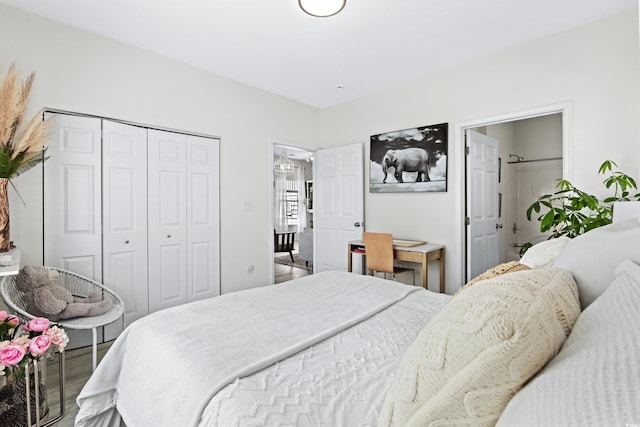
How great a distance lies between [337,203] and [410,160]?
1.21 meters

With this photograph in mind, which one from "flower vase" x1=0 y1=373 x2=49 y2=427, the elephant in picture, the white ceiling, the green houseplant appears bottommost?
"flower vase" x1=0 y1=373 x2=49 y2=427

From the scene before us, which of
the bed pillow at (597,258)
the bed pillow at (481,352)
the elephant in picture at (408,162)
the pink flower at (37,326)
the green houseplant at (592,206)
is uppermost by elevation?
the elephant in picture at (408,162)

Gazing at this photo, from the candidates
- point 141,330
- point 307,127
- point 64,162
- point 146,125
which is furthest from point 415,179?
point 64,162

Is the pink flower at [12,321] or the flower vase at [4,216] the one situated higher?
the flower vase at [4,216]

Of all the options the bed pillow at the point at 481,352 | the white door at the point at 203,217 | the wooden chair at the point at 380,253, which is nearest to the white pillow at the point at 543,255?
the bed pillow at the point at 481,352

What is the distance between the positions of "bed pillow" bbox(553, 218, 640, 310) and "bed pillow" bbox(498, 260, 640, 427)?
29 cm

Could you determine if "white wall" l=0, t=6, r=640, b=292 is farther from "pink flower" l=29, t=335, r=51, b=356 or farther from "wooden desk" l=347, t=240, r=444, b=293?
"pink flower" l=29, t=335, r=51, b=356

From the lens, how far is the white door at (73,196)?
2619 mm

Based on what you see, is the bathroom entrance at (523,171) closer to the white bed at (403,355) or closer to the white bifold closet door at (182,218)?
the white bed at (403,355)

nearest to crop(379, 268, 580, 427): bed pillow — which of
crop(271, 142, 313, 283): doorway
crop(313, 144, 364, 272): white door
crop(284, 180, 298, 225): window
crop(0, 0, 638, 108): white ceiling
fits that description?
crop(0, 0, 638, 108): white ceiling

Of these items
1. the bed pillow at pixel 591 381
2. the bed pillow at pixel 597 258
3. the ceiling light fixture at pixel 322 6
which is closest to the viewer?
the bed pillow at pixel 591 381

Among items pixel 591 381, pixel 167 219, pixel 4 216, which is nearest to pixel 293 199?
pixel 167 219

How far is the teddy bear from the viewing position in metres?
2.07

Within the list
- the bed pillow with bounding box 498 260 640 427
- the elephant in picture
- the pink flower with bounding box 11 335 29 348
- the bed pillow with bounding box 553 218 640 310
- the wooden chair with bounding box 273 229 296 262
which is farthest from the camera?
the wooden chair with bounding box 273 229 296 262
